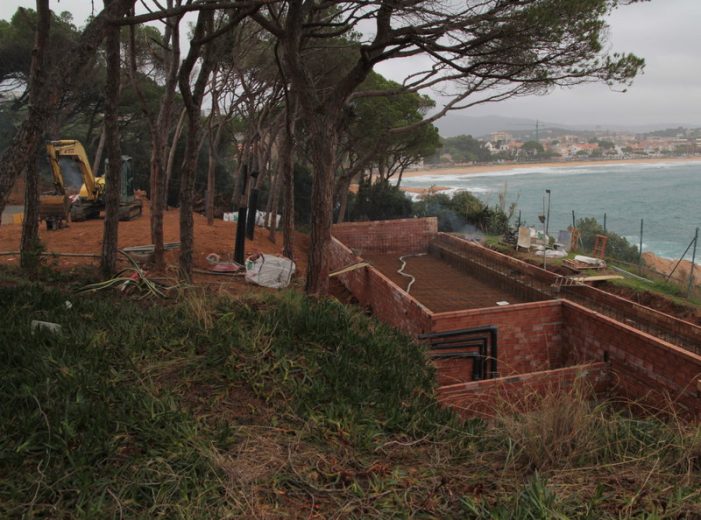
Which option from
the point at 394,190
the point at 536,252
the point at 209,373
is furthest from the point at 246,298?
the point at 394,190

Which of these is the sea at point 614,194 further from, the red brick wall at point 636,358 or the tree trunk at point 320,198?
the tree trunk at point 320,198

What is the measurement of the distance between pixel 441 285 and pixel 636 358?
21.3 ft

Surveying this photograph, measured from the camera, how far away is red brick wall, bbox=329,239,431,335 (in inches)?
321

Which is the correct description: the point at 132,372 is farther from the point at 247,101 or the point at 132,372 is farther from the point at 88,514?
the point at 247,101

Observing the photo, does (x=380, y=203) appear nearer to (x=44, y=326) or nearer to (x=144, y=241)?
(x=144, y=241)

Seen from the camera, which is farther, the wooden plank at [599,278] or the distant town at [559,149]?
the distant town at [559,149]

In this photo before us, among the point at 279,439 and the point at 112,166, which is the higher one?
the point at 112,166

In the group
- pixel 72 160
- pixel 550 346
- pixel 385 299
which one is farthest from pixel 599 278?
pixel 72 160

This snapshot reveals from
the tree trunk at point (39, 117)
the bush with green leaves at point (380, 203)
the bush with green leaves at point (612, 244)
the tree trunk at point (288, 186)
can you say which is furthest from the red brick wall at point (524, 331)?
the bush with green leaves at point (380, 203)

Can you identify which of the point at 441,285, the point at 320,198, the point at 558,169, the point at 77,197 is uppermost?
the point at 558,169

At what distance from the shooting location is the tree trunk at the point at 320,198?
774cm

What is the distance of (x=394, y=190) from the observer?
26953mm

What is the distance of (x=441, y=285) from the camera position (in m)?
13.2

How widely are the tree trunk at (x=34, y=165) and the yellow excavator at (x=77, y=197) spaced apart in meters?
6.83
